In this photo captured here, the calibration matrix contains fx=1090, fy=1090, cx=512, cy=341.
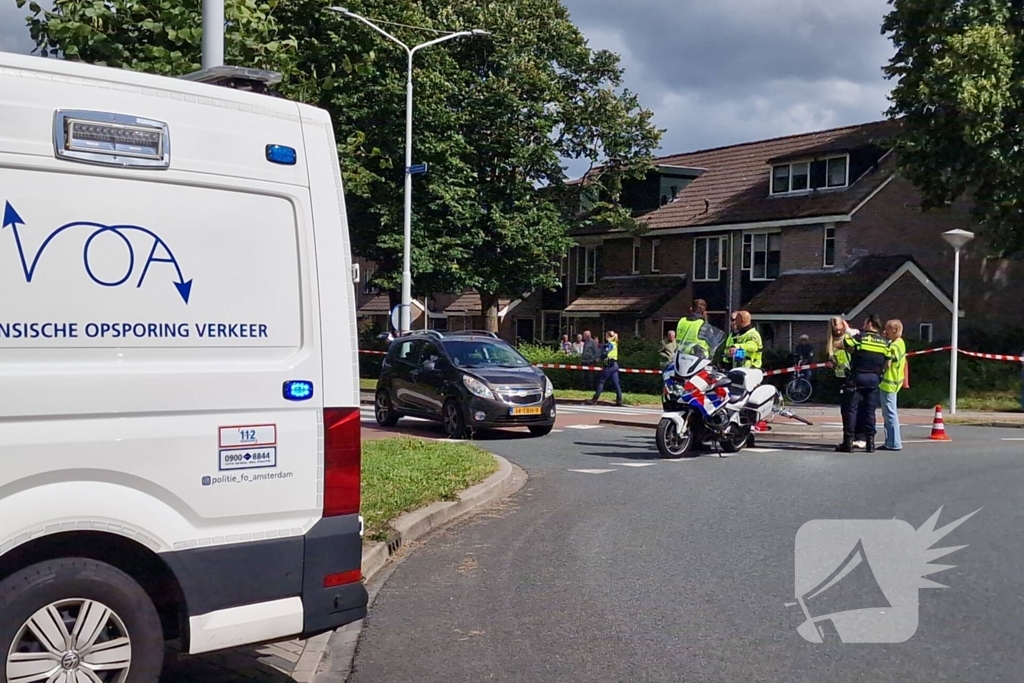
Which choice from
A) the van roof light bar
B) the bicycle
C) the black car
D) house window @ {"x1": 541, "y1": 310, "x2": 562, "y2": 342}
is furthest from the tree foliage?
the van roof light bar

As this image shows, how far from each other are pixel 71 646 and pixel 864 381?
1222 centimetres

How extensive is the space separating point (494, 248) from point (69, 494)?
34317 millimetres

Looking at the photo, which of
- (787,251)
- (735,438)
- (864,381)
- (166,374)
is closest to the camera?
(166,374)

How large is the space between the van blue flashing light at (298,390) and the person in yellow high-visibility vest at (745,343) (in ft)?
35.4

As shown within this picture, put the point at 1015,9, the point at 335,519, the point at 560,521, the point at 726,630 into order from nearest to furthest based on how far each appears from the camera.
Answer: the point at 335,519 < the point at 726,630 < the point at 560,521 < the point at 1015,9

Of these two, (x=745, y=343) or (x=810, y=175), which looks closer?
(x=745, y=343)

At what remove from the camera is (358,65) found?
10055mm

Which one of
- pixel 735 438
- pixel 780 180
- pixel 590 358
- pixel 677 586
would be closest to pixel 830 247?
pixel 780 180

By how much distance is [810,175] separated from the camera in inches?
1567

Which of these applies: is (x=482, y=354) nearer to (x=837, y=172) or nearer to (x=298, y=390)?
(x=298, y=390)

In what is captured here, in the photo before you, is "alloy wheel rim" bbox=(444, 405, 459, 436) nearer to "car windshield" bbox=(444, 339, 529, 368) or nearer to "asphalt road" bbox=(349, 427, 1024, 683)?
"car windshield" bbox=(444, 339, 529, 368)

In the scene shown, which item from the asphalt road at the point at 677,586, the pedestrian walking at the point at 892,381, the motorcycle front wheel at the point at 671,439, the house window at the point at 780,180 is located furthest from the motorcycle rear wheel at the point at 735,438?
the house window at the point at 780,180

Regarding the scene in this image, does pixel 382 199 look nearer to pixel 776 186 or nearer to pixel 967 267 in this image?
pixel 776 186

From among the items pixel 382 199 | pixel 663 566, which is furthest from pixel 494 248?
pixel 663 566
